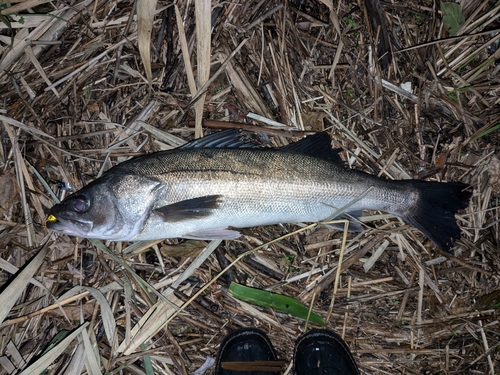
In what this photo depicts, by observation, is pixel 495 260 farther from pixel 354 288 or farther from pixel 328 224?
pixel 328 224

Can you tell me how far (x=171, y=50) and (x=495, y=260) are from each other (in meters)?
3.78

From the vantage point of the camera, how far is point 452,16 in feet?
11.1

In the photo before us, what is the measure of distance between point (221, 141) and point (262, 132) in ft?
1.52

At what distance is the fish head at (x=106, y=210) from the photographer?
2.96 m

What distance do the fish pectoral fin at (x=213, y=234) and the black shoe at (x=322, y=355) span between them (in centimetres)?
125

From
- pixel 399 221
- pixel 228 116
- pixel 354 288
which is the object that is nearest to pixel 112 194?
pixel 228 116

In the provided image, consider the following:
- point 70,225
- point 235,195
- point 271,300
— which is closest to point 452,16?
point 235,195

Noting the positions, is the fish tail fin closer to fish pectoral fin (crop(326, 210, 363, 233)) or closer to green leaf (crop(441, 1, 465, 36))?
fish pectoral fin (crop(326, 210, 363, 233))

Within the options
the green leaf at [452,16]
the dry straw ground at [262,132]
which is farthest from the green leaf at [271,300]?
the green leaf at [452,16]

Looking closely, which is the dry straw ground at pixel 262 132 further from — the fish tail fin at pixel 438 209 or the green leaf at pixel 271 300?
the fish tail fin at pixel 438 209

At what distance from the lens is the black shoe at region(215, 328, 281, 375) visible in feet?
11.0

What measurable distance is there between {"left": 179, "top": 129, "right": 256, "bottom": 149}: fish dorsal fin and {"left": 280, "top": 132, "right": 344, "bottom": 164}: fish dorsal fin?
0.42 meters

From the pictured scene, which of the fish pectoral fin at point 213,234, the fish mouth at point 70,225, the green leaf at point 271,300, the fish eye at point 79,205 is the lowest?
the green leaf at point 271,300

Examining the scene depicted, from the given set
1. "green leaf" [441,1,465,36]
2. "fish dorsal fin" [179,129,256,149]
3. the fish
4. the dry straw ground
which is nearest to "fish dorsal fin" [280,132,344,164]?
the fish
